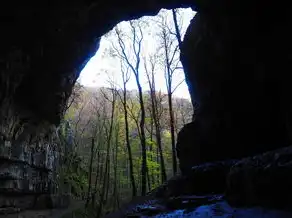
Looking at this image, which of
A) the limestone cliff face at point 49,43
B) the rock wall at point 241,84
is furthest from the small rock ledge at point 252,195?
the limestone cliff face at point 49,43

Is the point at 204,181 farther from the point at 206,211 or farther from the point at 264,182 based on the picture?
the point at 264,182

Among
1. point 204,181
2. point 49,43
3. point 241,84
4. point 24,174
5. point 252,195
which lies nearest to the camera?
point 252,195

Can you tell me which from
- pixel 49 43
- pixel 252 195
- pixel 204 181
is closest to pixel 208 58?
pixel 204 181

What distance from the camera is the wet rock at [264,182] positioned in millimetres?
3956

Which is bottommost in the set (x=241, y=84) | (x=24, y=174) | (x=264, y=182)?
(x=264, y=182)

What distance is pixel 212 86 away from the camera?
41.1ft

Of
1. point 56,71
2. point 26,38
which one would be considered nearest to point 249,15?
point 26,38

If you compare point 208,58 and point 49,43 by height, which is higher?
point 49,43

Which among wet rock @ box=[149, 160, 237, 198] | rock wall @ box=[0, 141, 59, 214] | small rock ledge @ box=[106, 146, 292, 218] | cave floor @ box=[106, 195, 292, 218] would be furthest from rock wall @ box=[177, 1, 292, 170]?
rock wall @ box=[0, 141, 59, 214]

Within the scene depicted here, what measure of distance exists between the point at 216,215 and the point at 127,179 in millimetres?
32753

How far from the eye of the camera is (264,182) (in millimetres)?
4242

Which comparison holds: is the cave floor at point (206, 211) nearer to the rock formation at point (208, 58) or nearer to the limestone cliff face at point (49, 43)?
the rock formation at point (208, 58)

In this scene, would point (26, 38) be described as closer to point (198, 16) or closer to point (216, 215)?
point (198, 16)

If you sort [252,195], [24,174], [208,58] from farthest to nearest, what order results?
1. [24,174]
2. [208,58]
3. [252,195]
